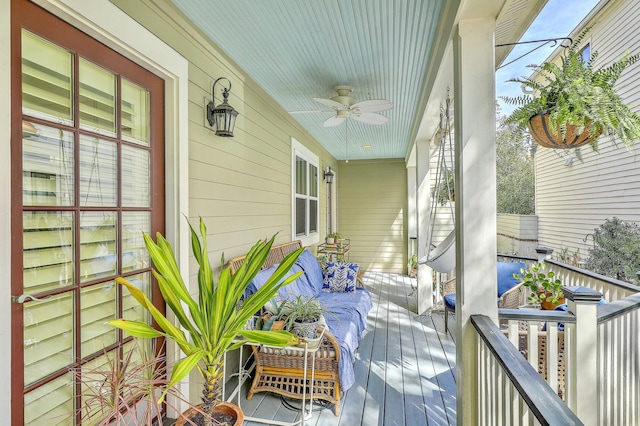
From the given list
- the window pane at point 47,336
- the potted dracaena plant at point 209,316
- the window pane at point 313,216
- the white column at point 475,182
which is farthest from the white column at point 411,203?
the window pane at point 47,336

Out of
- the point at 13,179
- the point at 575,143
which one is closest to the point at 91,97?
the point at 13,179

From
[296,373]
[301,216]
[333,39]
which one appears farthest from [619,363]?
[301,216]

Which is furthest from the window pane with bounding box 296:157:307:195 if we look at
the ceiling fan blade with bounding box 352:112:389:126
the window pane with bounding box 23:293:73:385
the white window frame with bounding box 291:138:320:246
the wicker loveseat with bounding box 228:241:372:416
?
the window pane with bounding box 23:293:73:385

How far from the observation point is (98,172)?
65.1 inches

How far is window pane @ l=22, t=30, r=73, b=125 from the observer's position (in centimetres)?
131

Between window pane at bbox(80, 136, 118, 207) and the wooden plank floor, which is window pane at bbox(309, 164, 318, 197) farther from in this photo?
window pane at bbox(80, 136, 118, 207)

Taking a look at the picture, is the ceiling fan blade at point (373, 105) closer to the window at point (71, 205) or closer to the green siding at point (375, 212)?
the window at point (71, 205)

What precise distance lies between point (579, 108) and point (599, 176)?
5.01 metres

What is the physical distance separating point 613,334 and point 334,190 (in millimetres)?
6290

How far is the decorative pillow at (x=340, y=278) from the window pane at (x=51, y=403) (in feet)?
10.0

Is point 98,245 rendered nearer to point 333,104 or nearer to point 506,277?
point 333,104

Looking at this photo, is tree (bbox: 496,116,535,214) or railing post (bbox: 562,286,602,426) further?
tree (bbox: 496,116,535,214)

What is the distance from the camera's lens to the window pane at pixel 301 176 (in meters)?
5.04

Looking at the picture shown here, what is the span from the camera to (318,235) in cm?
616
